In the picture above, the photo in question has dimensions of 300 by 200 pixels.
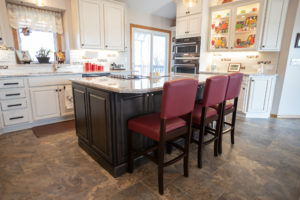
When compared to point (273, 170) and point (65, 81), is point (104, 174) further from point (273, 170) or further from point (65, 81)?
point (65, 81)

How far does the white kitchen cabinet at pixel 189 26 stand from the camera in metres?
4.39

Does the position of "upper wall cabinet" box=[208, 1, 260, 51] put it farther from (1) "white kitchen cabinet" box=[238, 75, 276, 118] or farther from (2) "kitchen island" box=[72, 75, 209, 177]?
(2) "kitchen island" box=[72, 75, 209, 177]

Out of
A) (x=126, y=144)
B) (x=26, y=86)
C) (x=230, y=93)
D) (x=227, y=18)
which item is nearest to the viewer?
(x=126, y=144)

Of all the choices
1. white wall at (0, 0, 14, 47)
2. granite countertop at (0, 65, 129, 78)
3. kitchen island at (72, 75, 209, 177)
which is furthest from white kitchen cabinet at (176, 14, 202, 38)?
white wall at (0, 0, 14, 47)

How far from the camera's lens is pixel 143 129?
5.34 ft

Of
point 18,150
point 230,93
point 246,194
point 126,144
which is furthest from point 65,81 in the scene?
point 246,194

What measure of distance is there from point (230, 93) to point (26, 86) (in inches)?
127

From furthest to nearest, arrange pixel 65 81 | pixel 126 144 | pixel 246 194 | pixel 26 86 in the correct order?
pixel 65 81
pixel 26 86
pixel 126 144
pixel 246 194

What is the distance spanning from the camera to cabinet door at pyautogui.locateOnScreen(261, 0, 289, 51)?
3466mm

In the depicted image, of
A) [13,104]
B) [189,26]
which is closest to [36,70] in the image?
[13,104]

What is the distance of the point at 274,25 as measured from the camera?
3537 mm

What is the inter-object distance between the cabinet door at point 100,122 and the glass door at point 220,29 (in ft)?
12.1

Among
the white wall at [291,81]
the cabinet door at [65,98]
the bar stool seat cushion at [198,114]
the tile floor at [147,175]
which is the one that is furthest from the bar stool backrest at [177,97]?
the white wall at [291,81]

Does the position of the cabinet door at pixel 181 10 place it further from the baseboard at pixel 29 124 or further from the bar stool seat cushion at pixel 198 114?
the baseboard at pixel 29 124
